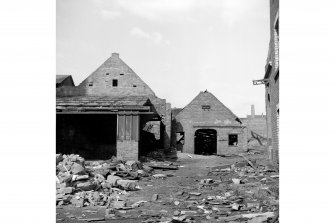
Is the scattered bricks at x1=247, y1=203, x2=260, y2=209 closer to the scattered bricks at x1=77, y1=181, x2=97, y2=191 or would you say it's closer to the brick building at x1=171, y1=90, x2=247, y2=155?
the scattered bricks at x1=77, y1=181, x2=97, y2=191

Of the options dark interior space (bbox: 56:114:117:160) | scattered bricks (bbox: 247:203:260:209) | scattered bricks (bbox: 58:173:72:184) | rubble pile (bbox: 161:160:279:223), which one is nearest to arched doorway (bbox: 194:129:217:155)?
dark interior space (bbox: 56:114:117:160)

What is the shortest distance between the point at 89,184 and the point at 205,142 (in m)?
26.6

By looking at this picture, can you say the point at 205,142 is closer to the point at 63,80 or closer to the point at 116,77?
the point at 116,77

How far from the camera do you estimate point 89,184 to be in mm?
11047

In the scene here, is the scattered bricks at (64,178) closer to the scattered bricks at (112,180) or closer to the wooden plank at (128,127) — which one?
the scattered bricks at (112,180)

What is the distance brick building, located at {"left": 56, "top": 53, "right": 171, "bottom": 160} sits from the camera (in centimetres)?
1959

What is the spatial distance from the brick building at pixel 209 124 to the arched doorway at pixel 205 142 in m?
3.81

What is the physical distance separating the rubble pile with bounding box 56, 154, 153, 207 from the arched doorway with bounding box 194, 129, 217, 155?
20.9m

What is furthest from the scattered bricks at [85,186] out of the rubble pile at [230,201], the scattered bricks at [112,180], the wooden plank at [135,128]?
the wooden plank at [135,128]

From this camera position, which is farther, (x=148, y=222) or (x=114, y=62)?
(x=114, y=62)

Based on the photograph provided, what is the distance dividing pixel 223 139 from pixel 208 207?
23.4 m
